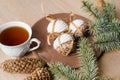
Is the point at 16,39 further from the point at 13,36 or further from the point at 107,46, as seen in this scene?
the point at 107,46

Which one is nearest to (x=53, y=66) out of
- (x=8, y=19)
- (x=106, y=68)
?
(x=106, y=68)

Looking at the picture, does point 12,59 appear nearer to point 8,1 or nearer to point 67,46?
point 67,46

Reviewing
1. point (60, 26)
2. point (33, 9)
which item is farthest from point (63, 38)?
point (33, 9)

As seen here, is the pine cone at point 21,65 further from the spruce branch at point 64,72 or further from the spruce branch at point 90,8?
the spruce branch at point 90,8

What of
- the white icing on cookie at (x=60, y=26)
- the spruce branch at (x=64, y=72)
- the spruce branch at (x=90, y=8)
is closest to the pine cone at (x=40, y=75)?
the spruce branch at (x=64, y=72)

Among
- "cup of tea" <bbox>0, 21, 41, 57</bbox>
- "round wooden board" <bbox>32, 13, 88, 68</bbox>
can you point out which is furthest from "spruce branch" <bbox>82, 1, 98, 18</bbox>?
"cup of tea" <bbox>0, 21, 41, 57</bbox>
